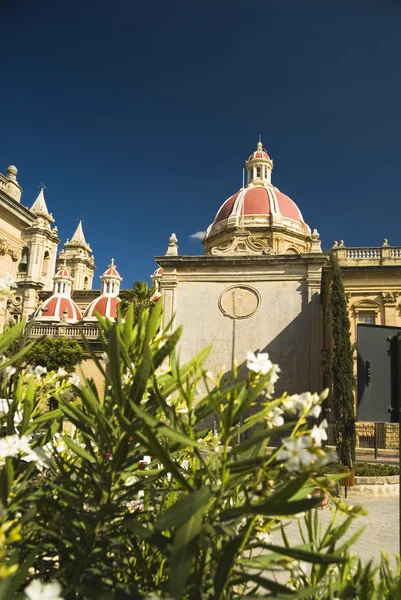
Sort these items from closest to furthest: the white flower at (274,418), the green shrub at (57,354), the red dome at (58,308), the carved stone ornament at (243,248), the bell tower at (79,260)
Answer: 1. the white flower at (274,418)
2. the carved stone ornament at (243,248)
3. the green shrub at (57,354)
4. the red dome at (58,308)
5. the bell tower at (79,260)

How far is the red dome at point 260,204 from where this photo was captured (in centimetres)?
3934

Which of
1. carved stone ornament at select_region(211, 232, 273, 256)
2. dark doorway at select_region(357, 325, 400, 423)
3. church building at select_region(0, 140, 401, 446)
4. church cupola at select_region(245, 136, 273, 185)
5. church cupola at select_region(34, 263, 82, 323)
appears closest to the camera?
dark doorway at select_region(357, 325, 400, 423)

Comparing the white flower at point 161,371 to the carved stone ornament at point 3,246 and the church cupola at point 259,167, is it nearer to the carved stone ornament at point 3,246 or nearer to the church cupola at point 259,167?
the carved stone ornament at point 3,246

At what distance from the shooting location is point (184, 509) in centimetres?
162

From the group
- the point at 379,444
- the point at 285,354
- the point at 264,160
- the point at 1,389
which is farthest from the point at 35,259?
the point at 1,389

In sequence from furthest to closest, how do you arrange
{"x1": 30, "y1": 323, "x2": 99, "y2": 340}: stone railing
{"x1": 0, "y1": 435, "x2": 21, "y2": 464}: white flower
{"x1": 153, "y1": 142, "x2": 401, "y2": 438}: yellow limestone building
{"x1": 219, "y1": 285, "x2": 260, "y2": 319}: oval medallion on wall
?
1. {"x1": 30, "y1": 323, "x2": 99, "y2": 340}: stone railing
2. {"x1": 219, "y1": 285, "x2": 260, "y2": 319}: oval medallion on wall
3. {"x1": 153, "y1": 142, "x2": 401, "y2": 438}: yellow limestone building
4. {"x1": 0, "y1": 435, "x2": 21, "y2": 464}: white flower

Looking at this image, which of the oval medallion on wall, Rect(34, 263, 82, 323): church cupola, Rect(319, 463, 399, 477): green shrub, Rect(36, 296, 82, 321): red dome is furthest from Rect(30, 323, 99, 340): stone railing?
Rect(319, 463, 399, 477): green shrub

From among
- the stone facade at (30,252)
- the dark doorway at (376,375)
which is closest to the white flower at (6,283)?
the stone facade at (30,252)

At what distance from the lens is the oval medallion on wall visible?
23.0 metres

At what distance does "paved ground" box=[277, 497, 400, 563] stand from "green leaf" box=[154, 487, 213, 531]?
4.57 meters

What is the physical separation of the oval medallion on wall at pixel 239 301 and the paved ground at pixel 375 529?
12.9 m

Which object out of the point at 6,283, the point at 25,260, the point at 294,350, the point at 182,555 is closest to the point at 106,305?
the point at 25,260

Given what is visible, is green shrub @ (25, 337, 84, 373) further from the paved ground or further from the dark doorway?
the dark doorway

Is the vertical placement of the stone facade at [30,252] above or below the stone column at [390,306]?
above
